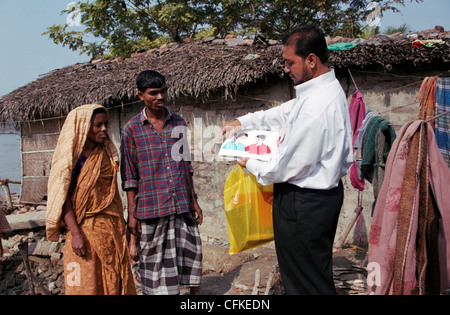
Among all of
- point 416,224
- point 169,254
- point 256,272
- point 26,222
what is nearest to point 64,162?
point 169,254

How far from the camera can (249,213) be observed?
255 cm

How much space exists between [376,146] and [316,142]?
1637 mm

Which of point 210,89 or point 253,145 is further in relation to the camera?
point 210,89

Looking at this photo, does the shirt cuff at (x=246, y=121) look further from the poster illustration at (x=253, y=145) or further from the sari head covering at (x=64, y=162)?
the sari head covering at (x=64, y=162)

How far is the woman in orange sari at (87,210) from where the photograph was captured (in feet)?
8.30

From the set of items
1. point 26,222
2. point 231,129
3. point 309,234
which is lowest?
point 26,222

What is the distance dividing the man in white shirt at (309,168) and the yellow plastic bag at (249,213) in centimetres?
35

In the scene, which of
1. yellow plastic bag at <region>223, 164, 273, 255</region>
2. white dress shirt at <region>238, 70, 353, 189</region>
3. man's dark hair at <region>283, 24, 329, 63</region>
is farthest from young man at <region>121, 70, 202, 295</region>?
man's dark hair at <region>283, 24, 329, 63</region>

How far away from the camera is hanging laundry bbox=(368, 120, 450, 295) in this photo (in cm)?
200

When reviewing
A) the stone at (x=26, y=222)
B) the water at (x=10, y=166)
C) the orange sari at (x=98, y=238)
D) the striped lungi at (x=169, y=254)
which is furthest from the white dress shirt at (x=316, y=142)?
the water at (x=10, y=166)

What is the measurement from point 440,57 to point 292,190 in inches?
135

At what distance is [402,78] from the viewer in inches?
187

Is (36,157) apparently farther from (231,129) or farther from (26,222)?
(231,129)

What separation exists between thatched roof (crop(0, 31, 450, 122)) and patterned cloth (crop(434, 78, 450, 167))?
1.40 meters
